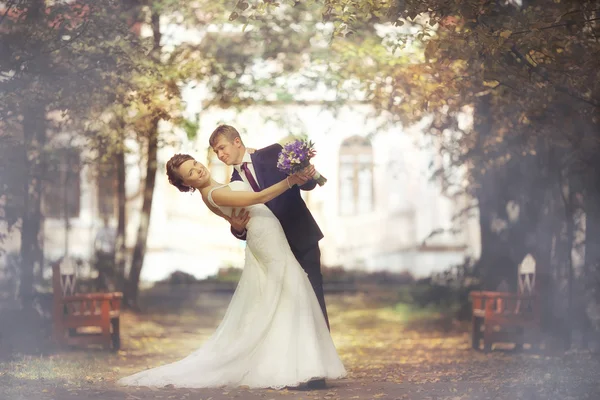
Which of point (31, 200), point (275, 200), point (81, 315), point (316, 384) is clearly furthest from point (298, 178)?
point (31, 200)

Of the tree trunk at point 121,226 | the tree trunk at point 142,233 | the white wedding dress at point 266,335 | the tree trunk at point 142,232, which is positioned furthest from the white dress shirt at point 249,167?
the tree trunk at point 121,226

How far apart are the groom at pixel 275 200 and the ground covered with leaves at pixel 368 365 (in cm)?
82

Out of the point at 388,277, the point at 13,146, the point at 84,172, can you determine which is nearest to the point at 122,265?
the point at 84,172

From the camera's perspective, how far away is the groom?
5.73 meters

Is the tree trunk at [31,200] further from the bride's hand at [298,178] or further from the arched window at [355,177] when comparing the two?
the arched window at [355,177]

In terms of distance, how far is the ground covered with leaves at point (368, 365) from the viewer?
6.02 meters

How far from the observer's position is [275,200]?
19.0ft

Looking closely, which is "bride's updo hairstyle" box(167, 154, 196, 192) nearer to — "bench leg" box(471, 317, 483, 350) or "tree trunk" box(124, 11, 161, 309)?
"bench leg" box(471, 317, 483, 350)

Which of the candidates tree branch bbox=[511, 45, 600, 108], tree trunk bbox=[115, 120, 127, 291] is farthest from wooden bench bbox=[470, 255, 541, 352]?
tree trunk bbox=[115, 120, 127, 291]

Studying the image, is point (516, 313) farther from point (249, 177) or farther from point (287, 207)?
point (249, 177)

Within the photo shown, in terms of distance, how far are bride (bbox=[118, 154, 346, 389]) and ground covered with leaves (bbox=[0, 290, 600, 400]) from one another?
0.38ft

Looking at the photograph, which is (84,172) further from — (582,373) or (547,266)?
(582,373)

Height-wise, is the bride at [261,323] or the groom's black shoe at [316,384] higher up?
the bride at [261,323]

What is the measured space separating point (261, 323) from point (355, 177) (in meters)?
8.84
